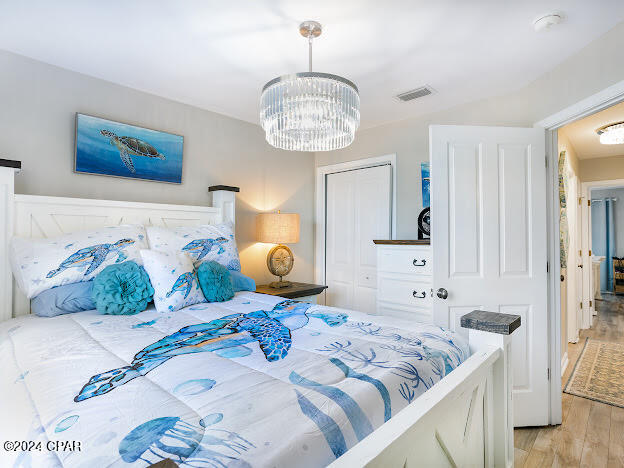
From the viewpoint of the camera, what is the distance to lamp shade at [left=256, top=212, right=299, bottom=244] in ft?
10.4

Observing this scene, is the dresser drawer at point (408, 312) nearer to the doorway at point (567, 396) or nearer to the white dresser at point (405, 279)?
the white dresser at point (405, 279)

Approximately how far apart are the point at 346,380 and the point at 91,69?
8.68 feet

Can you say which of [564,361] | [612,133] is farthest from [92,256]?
[612,133]

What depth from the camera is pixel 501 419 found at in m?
1.24

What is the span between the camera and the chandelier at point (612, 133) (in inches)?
125

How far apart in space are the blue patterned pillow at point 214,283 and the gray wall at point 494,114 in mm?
1550

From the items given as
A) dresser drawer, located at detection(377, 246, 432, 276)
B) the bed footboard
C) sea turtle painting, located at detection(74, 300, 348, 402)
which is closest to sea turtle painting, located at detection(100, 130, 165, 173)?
sea turtle painting, located at detection(74, 300, 348, 402)

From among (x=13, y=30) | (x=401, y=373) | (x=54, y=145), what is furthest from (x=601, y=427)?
(x=13, y=30)

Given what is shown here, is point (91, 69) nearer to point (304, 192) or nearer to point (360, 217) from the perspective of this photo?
point (304, 192)

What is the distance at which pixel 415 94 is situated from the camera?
273cm

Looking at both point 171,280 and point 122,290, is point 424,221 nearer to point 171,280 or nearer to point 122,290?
point 171,280

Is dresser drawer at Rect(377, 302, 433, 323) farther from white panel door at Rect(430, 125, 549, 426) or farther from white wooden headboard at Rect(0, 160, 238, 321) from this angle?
white wooden headboard at Rect(0, 160, 238, 321)

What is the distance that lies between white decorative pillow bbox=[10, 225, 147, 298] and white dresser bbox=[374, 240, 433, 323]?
69.2 inches

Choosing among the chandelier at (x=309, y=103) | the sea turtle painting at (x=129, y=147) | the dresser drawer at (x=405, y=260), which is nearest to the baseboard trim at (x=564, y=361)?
the dresser drawer at (x=405, y=260)
